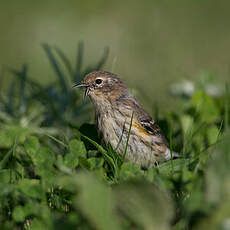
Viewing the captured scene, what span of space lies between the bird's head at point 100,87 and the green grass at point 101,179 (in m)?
0.44

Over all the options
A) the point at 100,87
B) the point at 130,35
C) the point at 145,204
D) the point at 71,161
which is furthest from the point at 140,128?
the point at 130,35

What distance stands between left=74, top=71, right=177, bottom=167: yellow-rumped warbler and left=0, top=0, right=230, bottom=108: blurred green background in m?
1.95

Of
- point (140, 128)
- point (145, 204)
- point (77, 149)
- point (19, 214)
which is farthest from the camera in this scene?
point (140, 128)

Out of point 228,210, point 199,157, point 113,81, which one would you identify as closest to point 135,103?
point 113,81

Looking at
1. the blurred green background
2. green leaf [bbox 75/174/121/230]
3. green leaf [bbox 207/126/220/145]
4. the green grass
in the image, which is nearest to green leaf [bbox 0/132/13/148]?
the green grass

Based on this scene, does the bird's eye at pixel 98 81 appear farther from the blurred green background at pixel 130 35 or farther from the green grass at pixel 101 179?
the blurred green background at pixel 130 35

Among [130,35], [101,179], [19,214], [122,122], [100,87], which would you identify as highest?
[130,35]

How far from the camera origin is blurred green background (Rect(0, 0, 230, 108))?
9.05 meters

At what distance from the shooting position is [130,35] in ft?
34.4

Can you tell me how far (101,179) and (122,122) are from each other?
5.83 ft

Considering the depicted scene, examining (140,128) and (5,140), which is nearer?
(5,140)

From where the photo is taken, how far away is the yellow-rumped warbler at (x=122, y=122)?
5.19m

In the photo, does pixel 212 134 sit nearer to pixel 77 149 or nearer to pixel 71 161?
pixel 77 149

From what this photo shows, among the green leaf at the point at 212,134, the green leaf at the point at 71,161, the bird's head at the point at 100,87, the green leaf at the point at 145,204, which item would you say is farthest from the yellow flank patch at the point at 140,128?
the green leaf at the point at 145,204
